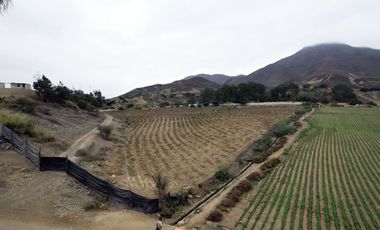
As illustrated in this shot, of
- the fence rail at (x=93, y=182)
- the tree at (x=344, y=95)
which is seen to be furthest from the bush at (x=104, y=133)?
the tree at (x=344, y=95)

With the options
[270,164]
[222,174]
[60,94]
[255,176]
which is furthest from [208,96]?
[255,176]

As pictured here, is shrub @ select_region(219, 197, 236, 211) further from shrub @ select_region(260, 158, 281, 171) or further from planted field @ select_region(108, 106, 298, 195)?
shrub @ select_region(260, 158, 281, 171)

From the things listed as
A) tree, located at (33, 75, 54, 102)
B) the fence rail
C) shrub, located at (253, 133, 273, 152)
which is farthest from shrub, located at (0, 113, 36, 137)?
tree, located at (33, 75, 54, 102)

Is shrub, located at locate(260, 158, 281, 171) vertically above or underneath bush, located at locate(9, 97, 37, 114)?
underneath

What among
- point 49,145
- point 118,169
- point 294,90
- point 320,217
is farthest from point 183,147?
point 294,90

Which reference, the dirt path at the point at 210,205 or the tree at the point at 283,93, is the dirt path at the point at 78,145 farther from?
the tree at the point at 283,93
